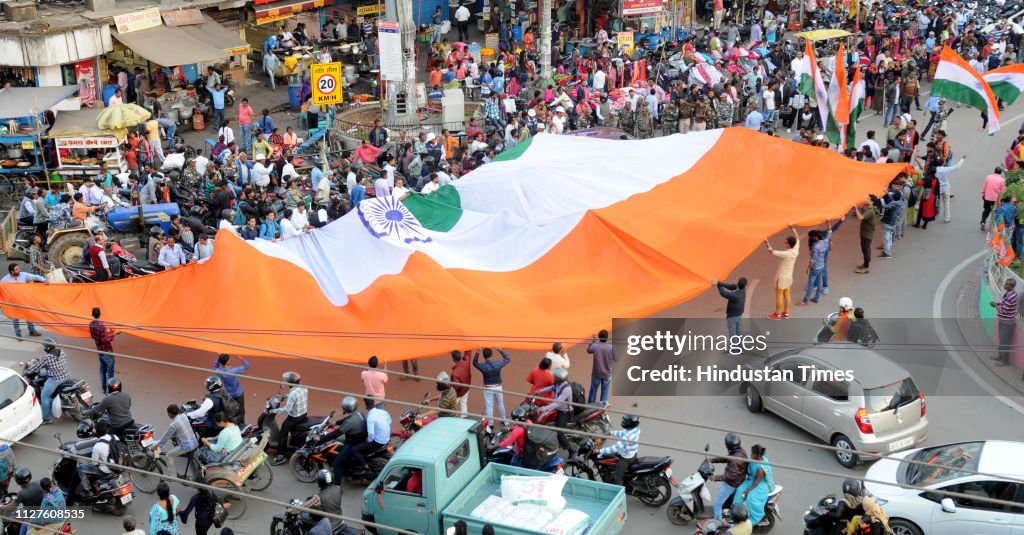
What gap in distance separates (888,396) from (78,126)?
718 inches

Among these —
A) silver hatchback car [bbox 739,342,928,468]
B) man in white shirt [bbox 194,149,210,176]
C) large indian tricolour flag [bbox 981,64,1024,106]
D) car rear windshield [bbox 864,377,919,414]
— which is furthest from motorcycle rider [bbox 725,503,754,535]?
man in white shirt [bbox 194,149,210,176]

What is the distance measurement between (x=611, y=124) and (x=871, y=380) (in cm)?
1540

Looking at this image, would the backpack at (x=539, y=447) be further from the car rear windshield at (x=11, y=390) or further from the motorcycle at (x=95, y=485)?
the car rear windshield at (x=11, y=390)

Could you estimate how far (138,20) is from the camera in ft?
96.7

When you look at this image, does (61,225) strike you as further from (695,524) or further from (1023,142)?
(1023,142)

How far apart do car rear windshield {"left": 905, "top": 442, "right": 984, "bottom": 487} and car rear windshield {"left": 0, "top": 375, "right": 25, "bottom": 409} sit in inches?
456

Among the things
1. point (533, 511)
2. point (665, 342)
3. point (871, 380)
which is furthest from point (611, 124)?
point (533, 511)

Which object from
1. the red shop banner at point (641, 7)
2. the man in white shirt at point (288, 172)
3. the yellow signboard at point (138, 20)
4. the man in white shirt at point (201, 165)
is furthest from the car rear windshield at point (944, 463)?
the red shop banner at point (641, 7)

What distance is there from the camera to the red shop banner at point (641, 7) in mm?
36062

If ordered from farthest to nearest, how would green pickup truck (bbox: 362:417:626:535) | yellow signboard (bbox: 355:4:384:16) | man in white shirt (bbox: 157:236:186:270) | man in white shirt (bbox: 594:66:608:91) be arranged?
yellow signboard (bbox: 355:4:384:16)
man in white shirt (bbox: 594:66:608:91)
man in white shirt (bbox: 157:236:186:270)
green pickup truck (bbox: 362:417:626:535)

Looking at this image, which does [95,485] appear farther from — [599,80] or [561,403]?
[599,80]

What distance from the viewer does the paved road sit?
14086 mm

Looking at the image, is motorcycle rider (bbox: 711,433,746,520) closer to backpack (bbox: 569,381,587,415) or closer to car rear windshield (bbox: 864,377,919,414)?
car rear windshield (bbox: 864,377,919,414)

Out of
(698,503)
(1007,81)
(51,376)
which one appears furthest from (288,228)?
(1007,81)
